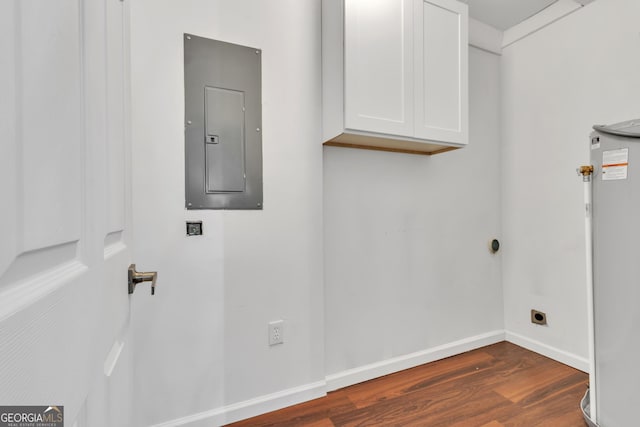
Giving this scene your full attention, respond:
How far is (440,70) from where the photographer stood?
162 centimetres

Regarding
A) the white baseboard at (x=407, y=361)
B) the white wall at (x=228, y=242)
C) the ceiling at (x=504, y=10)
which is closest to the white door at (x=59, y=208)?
the white wall at (x=228, y=242)

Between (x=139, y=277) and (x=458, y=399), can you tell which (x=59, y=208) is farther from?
(x=458, y=399)

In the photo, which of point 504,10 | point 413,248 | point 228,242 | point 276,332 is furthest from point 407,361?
point 504,10

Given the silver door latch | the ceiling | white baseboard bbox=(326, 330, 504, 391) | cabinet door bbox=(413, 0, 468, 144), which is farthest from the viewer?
the ceiling

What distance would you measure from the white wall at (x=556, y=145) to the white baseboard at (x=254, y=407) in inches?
68.1

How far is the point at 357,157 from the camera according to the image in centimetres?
177

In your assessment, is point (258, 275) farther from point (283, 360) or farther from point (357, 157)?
point (357, 157)

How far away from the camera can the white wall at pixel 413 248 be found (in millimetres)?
1723

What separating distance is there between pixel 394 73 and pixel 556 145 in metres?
1.40

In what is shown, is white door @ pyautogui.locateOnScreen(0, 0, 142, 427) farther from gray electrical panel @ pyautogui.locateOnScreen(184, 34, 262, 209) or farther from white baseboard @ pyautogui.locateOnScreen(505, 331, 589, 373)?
white baseboard @ pyautogui.locateOnScreen(505, 331, 589, 373)

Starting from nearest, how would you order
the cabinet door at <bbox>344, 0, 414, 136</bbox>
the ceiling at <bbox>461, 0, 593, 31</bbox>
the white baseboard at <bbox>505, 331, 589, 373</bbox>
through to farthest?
the cabinet door at <bbox>344, 0, 414, 136</bbox>
the white baseboard at <bbox>505, 331, 589, 373</bbox>
the ceiling at <bbox>461, 0, 593, 31</bbox>

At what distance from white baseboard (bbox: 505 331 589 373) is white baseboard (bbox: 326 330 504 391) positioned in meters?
0.10

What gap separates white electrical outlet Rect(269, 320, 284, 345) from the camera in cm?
149

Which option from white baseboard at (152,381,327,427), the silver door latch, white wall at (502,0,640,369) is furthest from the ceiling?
white baseboard at (152,381,327,427)
